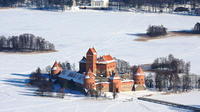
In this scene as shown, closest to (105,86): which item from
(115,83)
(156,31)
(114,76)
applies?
(115,83)

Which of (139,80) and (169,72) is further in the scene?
(169,72)

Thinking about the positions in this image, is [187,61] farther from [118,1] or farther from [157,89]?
[118,1]

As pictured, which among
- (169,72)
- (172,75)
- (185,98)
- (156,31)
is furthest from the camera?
(156,31)

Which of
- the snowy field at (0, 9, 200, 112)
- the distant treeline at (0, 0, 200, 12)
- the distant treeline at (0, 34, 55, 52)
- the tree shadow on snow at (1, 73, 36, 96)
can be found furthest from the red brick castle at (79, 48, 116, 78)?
the distant treeline at (0, 0, 200, 12)

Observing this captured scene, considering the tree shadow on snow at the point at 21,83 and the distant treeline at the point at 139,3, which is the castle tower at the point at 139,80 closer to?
the tree shadow on snow at the point at 21,83

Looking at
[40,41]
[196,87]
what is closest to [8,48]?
[40,41]

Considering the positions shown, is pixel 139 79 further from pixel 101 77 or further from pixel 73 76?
pixel 73 76
